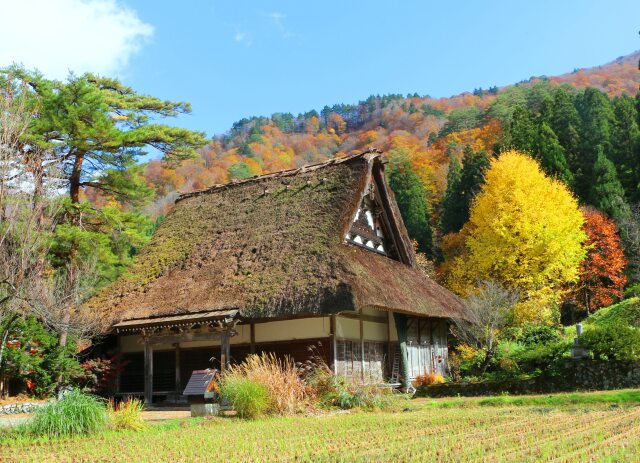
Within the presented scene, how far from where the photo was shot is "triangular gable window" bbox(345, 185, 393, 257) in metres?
20.6

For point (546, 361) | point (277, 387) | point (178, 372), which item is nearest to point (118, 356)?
point (178, 372)

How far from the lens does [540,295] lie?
29.3 metres

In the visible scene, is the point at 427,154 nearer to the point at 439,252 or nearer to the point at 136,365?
the point at 439,252

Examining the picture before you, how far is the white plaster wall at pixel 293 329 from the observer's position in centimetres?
1786

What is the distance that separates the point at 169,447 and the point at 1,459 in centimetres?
205

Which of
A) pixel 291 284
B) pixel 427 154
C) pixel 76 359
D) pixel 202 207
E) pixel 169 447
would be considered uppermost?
pixel 427 154

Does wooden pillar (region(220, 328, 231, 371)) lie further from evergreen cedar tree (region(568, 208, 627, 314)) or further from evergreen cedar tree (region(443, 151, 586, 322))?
evergreen cedar tree (region(568, 208, 627, 314))

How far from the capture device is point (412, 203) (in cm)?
4309

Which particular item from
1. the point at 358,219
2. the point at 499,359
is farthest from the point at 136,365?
the point at 499,359

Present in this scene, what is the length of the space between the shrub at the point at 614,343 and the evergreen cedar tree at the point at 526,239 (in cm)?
1171

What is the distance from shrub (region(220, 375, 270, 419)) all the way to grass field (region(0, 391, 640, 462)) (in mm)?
365

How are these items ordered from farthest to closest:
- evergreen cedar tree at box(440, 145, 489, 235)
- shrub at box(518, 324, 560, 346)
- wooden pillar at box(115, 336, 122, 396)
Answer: evergreen cedar tree at box(440, 145, 489, 235), shrub at box(518, 324, 560, 346), wooden pillar at box(115, 336, 122, 396)

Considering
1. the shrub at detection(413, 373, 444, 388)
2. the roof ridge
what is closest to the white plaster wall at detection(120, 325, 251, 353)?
the shrub at detection(413, 373, 444, 388)

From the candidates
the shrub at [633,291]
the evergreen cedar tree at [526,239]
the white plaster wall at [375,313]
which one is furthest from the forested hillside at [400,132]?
the white plaster wall at [375,313]
